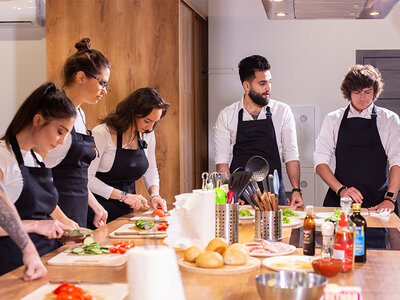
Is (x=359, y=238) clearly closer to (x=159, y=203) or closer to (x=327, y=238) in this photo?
(x=327, y=238)

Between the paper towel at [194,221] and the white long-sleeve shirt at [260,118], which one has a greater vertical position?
the white long-sleeve shirt at [260,118]

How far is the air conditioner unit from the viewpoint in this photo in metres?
4.92

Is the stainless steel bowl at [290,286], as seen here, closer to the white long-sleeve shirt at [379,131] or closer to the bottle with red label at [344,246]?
the bottle with red label at [344,246]

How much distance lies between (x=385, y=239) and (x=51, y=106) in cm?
144

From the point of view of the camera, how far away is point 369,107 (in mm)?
3828

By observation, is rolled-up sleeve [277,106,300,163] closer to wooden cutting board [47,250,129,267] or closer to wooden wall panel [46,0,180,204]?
wooden wall panel [46,0,180,204]

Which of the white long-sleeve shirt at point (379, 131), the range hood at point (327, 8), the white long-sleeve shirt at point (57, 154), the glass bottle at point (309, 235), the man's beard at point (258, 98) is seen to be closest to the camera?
the glass bottle at point (309, 235)

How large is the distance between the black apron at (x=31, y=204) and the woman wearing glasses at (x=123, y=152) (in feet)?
2.80

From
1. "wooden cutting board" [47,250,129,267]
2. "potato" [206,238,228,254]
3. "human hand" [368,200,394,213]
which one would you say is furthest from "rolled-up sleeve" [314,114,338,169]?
"wooden cutting board" [47,250,129,267]

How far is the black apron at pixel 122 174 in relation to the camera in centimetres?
325

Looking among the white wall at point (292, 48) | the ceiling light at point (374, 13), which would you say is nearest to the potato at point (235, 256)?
the ceiling light at point (374, 13)

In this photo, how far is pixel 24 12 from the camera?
494 centimetres

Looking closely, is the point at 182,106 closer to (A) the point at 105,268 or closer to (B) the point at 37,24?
(B) the point at 37,24

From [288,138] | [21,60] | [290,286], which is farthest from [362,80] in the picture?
[21,60]
